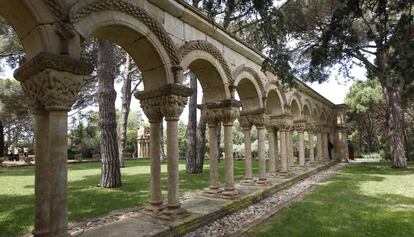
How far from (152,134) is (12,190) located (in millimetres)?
5695

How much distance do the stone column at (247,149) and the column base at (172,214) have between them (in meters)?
3.38

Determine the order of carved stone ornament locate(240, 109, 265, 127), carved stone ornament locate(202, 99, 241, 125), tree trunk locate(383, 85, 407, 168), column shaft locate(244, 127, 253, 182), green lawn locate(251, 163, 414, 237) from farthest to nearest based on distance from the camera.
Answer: tree trunk locate(383, 85, 407, 168) → carved stone ornament locate(240, 109, 265, 127) → column shaft locate(244, 127, 253, 182) → carved stone ornament locate(202, 99, 241, 125) → green lawn locate(251, 163, 414, 237)

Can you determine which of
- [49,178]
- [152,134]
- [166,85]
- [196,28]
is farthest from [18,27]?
[196,28]

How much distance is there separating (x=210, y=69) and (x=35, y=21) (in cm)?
397

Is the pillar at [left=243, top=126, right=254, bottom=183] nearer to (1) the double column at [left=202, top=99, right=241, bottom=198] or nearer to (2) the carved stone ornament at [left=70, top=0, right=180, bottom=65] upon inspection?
(1) the double column at [left=202, top=99, right=241, bottom=198]

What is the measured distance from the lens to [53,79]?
3.46 m

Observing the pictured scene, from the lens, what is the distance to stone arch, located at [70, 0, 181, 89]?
13.0 feet

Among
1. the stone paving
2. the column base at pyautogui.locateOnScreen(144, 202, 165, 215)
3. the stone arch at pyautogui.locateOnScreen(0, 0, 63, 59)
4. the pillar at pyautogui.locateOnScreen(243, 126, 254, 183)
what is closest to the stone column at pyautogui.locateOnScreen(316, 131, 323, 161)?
the pillar at pyautogui.locateOnScreen(243, 126, 254, 183)

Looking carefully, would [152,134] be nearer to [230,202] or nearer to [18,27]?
[230,202]

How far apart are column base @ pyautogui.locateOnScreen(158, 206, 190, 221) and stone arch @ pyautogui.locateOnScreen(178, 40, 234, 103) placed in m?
2.71

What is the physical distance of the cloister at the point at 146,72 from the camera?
3496 mm

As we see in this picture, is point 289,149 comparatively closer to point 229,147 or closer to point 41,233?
point 229,147

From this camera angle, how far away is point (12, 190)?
8648 mm

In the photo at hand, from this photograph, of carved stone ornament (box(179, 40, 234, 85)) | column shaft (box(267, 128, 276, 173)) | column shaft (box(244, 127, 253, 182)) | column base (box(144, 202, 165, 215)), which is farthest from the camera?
column shaft (box(267, 128, 276, 173))
